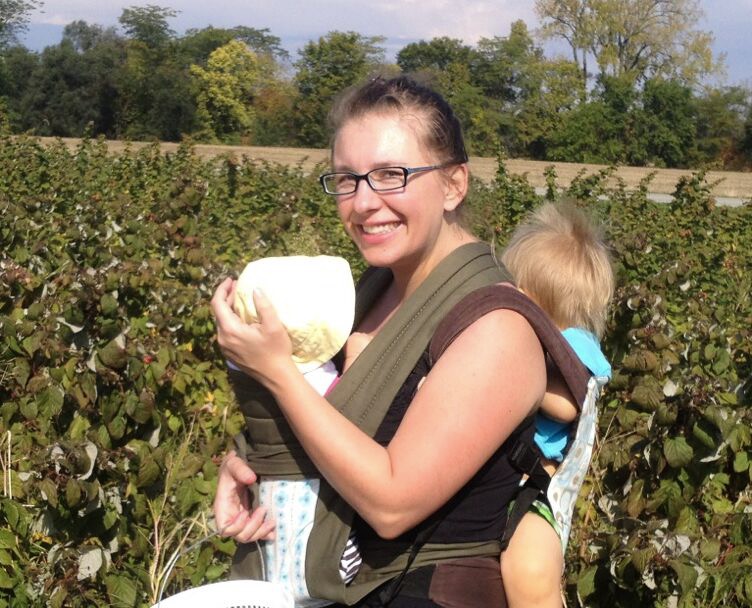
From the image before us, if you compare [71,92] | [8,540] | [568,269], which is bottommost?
[71,92]

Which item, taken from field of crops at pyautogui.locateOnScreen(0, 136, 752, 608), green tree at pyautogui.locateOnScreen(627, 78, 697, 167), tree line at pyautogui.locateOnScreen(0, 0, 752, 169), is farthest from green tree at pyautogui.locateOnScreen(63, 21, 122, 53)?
field of crops at pyautogui.locateOnScreen(0, 136, 752, 608)

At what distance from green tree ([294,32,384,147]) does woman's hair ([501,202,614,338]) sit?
33.0 meters

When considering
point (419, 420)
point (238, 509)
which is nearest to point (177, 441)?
point (238, 509)

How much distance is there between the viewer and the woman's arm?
1.67 m

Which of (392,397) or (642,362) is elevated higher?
(392,397)

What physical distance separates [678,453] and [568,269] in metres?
1.03

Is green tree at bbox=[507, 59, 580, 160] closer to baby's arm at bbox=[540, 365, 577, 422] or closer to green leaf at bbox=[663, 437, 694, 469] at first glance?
green leaf at bbox=[663, 437, 694, 469]

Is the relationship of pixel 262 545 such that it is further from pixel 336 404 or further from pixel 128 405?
pixel 128 405

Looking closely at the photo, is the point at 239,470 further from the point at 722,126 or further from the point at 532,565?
the point at 722,126

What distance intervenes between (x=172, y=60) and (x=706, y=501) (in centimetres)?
5698

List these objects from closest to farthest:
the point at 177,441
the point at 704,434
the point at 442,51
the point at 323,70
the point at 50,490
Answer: the point at 50,490, the point at 704,434, the point at 177,441, the point at 323,70, the point at 442,51

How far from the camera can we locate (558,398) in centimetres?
195

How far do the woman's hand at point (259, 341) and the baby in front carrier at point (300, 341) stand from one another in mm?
34

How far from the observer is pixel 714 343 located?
161 inches
